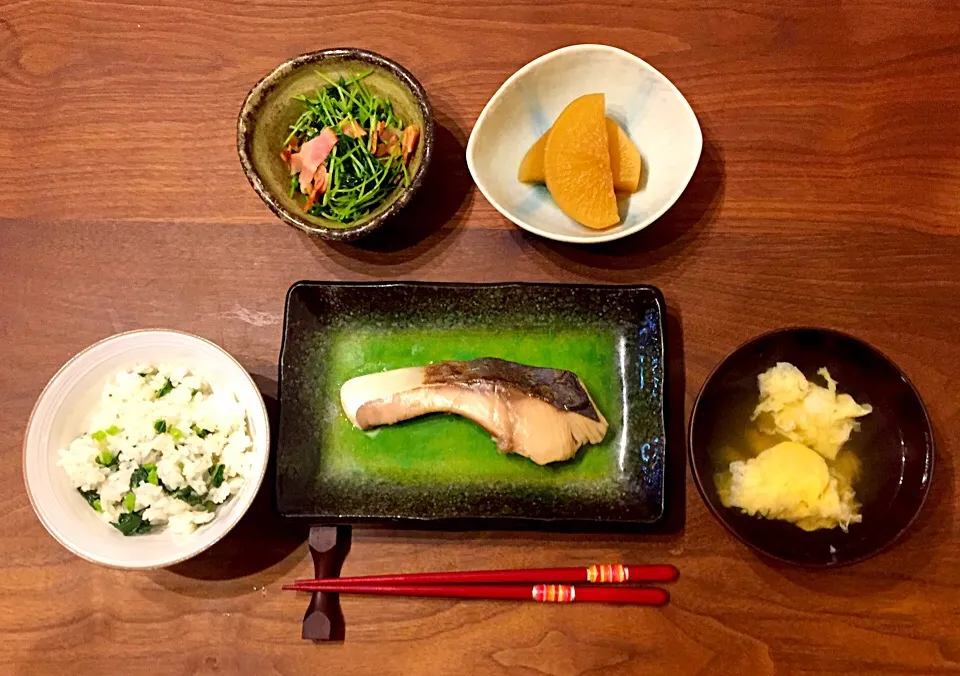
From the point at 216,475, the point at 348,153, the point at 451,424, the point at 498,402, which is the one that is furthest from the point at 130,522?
the point at 348,153

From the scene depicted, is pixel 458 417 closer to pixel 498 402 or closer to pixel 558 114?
pixel 498 402

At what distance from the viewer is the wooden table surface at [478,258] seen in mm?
1688

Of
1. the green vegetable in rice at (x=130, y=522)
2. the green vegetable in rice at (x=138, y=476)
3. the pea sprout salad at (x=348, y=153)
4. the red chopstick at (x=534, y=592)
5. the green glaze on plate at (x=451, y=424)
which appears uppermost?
the pea sprout salad at (x=348, y=153)

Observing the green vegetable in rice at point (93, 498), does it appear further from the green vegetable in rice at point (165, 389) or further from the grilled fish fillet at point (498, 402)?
the grilled fish fillet at point (498, 402)

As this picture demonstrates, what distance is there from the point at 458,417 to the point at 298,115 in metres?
0.86

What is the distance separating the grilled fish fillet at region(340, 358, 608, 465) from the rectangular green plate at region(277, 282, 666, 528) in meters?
0.05

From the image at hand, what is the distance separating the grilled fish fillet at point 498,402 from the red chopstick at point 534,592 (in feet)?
0.97

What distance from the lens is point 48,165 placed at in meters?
1.96

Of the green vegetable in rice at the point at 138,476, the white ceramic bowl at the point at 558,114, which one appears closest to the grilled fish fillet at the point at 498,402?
the white ceramic bowl at the point at 558,114

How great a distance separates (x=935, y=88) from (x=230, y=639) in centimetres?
228

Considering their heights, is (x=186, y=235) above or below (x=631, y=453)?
above

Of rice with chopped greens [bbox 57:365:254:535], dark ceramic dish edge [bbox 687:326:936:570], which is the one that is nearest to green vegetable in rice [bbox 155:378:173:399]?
rice with chopped greens [bbox 57:365:254:535]

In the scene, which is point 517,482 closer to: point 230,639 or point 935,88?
point 230,639

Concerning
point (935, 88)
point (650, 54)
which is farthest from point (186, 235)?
point (935, 88)
